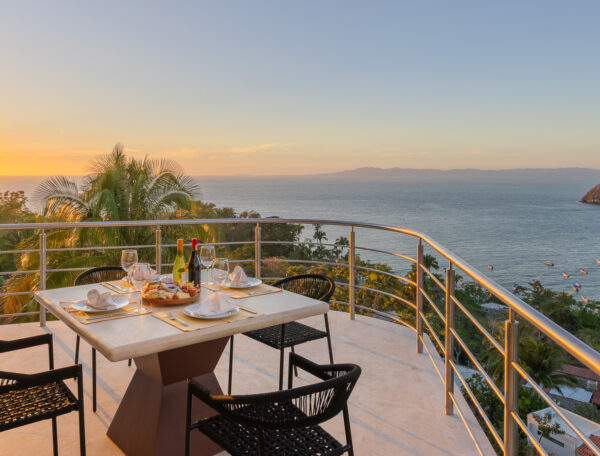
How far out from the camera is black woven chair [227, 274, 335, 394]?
261 cm

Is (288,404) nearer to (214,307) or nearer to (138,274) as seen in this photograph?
(214,307)

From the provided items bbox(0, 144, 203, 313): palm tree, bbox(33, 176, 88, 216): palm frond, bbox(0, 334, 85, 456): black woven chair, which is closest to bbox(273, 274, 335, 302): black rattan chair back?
bbox(0, 334, 85, 456): black woven chair

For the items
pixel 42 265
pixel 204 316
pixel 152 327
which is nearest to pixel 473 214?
pixel 42 265

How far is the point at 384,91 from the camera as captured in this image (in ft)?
45.3

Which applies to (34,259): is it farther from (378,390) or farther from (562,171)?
(562,171)

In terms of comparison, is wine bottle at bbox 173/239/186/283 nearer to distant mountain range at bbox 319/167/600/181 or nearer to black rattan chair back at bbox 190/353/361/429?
black rattan chair back at bbox 190/353/361/429

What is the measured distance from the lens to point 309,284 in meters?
3.16

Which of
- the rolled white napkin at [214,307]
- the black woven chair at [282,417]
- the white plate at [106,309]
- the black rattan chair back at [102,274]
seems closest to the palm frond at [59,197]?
the black rattan chair back at [102,274]

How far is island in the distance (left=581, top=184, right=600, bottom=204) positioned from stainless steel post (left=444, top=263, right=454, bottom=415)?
34.7 m

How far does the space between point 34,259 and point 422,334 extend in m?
8.35

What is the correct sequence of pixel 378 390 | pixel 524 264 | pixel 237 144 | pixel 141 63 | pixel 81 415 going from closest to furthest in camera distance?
pixel 81 415 < pixel 378 390 < pixel 141 63 < pixel 237 144 < pixel 524 264

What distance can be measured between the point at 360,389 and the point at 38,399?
1.90 metres

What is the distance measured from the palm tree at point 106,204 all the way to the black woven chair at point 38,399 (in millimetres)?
7654

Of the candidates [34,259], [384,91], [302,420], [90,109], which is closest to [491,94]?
[384,91]
